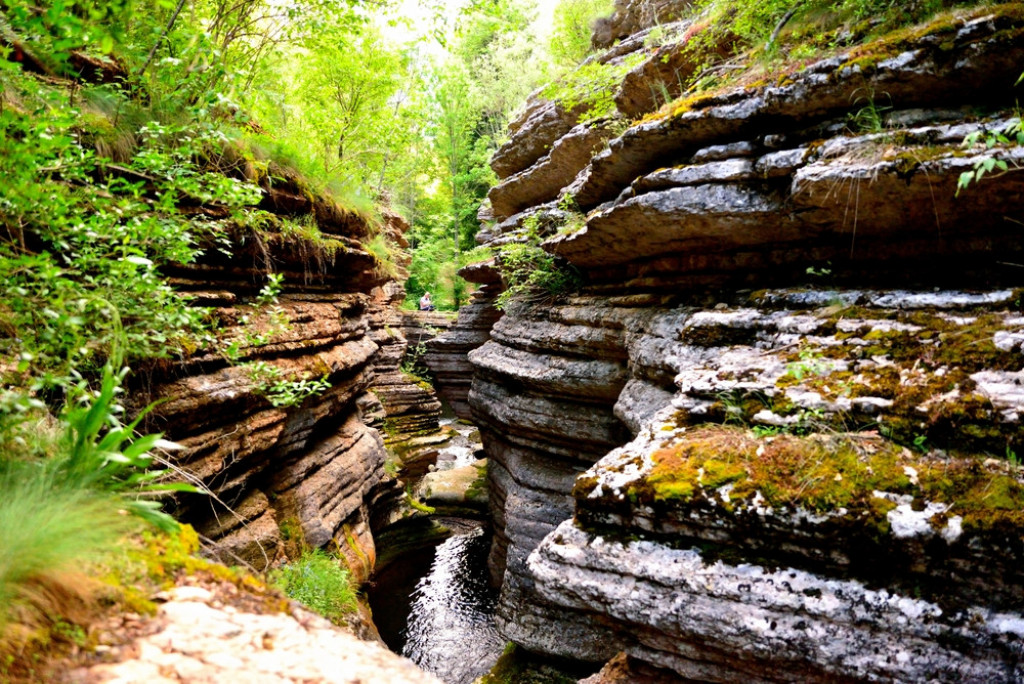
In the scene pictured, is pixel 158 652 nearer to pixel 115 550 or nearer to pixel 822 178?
pixel 115 550

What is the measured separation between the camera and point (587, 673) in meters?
5.76

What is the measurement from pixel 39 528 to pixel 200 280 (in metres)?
5.46

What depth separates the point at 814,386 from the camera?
4.02 meters

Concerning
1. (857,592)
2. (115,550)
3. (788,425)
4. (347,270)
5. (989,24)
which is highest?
(989,24)

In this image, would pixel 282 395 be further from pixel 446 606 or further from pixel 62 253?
pixel 446 606

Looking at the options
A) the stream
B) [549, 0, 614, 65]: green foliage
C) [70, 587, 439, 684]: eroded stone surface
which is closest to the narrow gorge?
[70, 587, 439, 684]: eroded stone surface

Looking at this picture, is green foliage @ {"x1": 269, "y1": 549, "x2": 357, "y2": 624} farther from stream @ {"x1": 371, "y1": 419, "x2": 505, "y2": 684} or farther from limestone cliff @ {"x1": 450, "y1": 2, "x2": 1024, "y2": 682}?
stream @ {"x1": 371, "y1": 419, "x2": 505, "y2": 684}

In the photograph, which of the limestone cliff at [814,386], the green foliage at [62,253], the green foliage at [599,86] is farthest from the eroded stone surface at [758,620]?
the green foliage at [599,86]

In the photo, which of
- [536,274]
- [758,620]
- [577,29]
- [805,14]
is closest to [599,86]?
[536,274]

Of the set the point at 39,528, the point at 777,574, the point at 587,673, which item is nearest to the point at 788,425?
the point at 777,574

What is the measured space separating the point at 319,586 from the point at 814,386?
258 inches

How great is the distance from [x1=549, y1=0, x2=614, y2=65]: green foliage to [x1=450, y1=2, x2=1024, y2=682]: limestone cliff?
37.7 ft

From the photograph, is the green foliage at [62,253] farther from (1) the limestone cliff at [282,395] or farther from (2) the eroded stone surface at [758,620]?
(2) the eroded stone surface at [758,620]

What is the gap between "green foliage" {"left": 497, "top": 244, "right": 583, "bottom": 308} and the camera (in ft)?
32.3
